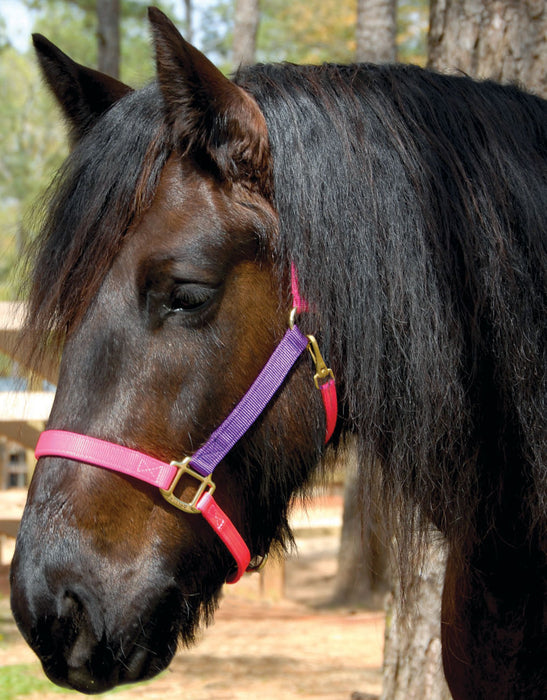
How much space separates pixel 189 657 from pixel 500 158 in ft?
17.2

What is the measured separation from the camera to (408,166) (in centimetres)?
185

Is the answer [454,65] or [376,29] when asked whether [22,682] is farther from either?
[376,29]

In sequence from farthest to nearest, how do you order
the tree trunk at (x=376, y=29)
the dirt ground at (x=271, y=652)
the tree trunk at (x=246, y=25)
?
1. the tree trunk at (x=246, y=25)
2. the tree trunk at (x=376, y=29)
3. the dirt ground at (x=271, y=652)

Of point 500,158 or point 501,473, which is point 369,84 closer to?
point 500,158

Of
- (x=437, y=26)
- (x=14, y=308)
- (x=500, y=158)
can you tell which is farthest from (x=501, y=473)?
(x=437, y=26)

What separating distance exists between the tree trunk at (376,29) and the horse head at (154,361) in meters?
6.09

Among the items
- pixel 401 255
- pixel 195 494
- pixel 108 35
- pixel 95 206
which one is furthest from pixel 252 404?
pixel 108 35

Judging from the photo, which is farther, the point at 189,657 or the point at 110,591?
the point at 189,657

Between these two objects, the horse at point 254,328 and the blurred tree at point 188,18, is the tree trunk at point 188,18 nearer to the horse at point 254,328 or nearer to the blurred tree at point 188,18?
the blurred tree at point 188,18

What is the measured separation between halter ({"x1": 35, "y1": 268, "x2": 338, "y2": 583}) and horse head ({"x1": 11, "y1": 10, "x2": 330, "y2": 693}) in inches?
0.8

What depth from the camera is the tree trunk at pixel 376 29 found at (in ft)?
24.3

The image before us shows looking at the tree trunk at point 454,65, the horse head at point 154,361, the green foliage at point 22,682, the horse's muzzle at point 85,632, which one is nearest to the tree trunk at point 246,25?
the tree trunk at point 454,65

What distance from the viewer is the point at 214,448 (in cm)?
176

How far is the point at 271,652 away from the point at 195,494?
4.88 m
